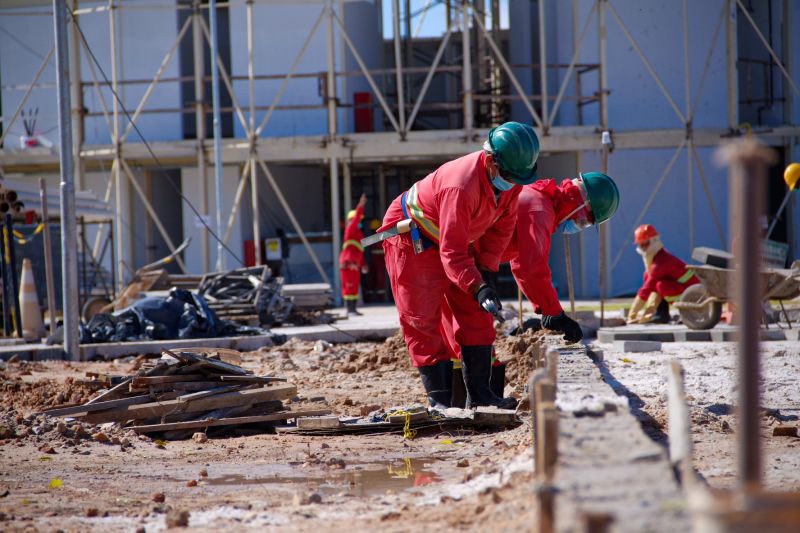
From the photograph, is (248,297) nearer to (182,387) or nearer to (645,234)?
(645,234)

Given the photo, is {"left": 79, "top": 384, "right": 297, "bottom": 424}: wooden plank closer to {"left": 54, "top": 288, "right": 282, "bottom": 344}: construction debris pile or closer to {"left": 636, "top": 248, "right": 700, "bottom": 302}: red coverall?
{"left": 54, "top": 288, "right": 282, "bottom": 344}: construction debris pile

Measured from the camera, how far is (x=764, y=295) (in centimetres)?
1041

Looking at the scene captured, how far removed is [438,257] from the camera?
6805mm

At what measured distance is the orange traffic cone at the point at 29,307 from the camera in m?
13.2

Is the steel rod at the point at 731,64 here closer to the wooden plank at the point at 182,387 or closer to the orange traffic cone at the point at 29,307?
the orange traffic cone at the point at 29,307

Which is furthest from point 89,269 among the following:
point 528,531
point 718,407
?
point 528,531

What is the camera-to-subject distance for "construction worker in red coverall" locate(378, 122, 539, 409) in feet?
21.1

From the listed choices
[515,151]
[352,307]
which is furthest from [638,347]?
[352,307]

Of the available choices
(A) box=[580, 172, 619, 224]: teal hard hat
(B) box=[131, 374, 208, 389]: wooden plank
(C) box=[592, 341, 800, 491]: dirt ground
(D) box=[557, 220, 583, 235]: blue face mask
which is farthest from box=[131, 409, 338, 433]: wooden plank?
(A) box=[580, 172, 619, 224]: teal hard hat

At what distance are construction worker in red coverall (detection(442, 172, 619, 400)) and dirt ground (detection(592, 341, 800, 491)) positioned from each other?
2.67 feet

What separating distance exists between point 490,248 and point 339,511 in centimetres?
307

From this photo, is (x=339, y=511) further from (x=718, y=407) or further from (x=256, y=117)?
(x=256, y=117)

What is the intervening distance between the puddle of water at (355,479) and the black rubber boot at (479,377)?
1232mm

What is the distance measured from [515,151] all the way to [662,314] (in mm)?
7233
